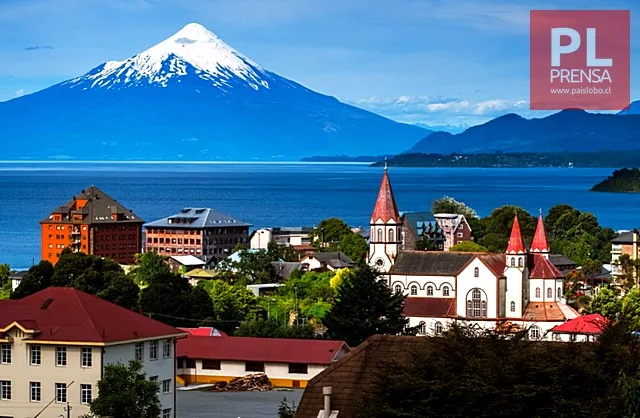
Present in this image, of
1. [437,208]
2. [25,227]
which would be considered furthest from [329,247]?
[25,227]

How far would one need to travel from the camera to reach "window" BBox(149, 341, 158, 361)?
3321cm

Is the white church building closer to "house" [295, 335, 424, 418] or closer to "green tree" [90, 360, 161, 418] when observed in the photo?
"green tree" [90, 360, 161, 418]

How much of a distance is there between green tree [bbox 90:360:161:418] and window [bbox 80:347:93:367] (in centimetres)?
267

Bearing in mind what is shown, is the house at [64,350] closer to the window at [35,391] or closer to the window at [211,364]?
→ the window at [35,391]

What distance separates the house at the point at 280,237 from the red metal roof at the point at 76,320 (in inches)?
2966

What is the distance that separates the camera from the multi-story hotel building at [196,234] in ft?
392

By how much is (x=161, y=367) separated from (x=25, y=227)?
5006 inches

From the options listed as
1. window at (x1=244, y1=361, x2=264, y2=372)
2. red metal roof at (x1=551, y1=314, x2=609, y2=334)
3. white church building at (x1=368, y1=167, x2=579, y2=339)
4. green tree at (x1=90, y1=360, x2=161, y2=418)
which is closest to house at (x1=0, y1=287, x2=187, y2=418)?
green tree at (x1=90, y1=360, x2=161, y2=418)

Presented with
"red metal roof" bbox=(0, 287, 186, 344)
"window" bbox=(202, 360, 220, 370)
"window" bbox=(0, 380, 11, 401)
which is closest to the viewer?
"red metal roof" bbox=(0, 287, 186, 344)

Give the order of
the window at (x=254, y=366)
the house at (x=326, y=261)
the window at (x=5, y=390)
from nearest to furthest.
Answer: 1. the window at (x=5, y=390)
2. the window at (x=254, y=366)
3. the house at (x=326, y=261)

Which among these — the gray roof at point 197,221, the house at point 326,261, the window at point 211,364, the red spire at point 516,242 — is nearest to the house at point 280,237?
the gray roof at point 197,221

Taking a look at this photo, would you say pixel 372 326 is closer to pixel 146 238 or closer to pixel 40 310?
pixel 40 310

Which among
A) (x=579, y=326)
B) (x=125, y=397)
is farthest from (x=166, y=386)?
(x=579, y=326)

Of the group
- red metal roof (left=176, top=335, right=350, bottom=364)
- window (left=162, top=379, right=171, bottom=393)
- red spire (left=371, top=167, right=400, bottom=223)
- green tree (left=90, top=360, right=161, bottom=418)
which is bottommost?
red metal roof (left=176, top=335, right=350, bottom=364)
